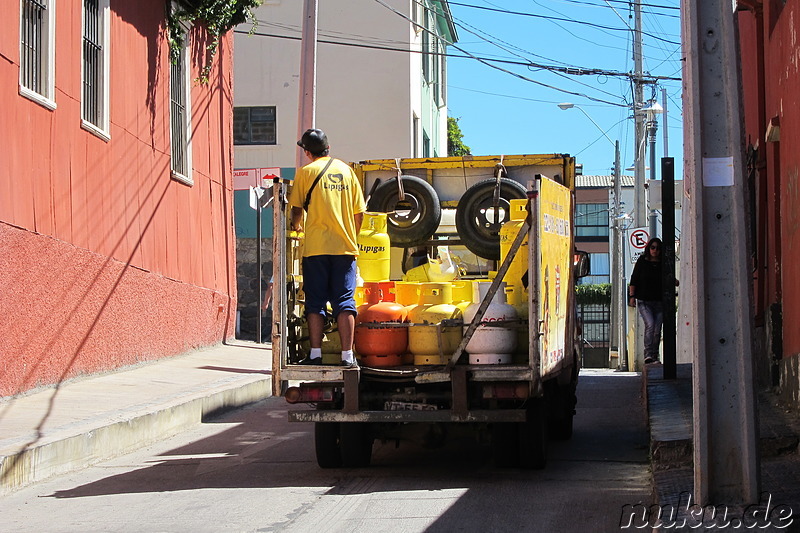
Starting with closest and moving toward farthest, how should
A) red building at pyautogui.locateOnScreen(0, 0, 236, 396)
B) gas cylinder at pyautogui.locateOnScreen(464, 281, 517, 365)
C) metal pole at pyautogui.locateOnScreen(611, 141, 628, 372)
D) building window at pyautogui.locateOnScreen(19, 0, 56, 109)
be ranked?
gas cylinder at pyautogui.locateOnScreen(464, 281, 517, 365)
red building at pyautogui.locateOnScreen(0, 0, 236, 396)
building window at pyautogui.locateOnScreen(19, 0, 56, 109)
metal pole at pyautogui.locateOnScreen(611, 141, 628, 372)

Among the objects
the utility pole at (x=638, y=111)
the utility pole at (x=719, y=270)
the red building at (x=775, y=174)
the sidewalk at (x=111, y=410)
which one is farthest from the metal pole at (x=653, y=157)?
the utility pole at (x=719, y=270)

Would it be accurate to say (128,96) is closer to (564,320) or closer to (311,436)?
(311,436)

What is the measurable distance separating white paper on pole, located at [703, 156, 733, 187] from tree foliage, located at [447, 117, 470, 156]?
138 ft

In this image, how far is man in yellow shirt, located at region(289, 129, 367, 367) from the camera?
8.38 meters

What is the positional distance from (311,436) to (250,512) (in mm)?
4058

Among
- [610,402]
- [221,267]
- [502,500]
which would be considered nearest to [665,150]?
[221,267]

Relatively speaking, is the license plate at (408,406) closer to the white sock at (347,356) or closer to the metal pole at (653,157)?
the white sock at (347,356)

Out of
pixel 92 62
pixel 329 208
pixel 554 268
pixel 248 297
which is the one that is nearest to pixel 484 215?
pixel 554 268

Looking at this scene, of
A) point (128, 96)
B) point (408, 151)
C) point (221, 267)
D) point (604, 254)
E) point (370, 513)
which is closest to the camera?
point (370, 513)

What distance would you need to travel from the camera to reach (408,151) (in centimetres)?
3009

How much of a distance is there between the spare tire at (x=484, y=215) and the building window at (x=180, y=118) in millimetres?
8154

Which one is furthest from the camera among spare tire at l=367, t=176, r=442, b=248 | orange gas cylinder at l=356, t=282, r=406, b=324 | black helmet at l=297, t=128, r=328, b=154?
spare tire at l=367, t=176, r=442, b=248

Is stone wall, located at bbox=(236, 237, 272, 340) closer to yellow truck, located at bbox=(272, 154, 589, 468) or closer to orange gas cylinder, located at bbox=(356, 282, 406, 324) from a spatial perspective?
yellow truck, located at bbox=(272, 154, 589, 468)

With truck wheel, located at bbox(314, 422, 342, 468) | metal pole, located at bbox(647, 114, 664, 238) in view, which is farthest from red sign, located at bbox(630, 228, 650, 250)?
truck wheel, located at bbox(314, 422, 342, 468)
